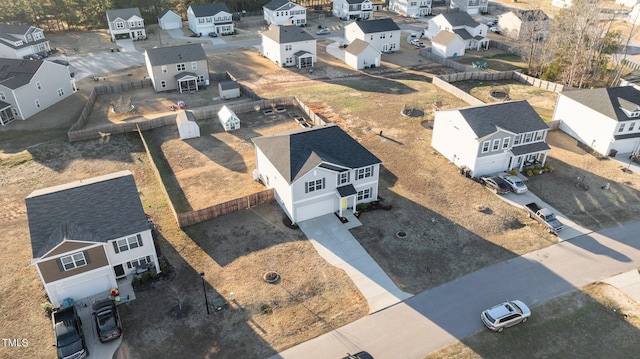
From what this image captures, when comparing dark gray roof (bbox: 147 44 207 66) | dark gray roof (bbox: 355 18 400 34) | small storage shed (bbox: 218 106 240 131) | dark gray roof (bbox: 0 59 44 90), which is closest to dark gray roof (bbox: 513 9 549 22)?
dark gray roof (bbox: 355 18 400 34)

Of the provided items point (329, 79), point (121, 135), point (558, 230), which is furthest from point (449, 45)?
point (121, 135)

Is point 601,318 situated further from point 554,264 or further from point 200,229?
point 200,229

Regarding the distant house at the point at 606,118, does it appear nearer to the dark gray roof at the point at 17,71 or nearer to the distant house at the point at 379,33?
the distant house at the point at 379,33

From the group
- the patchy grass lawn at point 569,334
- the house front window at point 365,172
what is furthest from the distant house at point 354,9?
the patchy grass lawn at point 569,334

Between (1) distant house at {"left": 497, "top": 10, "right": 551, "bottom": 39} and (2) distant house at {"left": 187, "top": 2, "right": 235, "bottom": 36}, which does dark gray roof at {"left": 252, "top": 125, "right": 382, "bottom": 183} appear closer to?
(1) distant house at {"left": 497, "top": 10, "right": 551, "bottom": 39}

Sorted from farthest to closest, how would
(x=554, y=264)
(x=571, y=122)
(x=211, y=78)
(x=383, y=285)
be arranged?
(x=211, y=78)
(x=571, y=122)
(x=554, y=264)
(x=383, y=285)

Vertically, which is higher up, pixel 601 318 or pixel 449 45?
pixel 449 45

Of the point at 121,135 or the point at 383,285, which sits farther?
the point at 121,135

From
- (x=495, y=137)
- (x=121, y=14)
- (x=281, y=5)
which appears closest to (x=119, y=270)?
(x=495, y=137)
